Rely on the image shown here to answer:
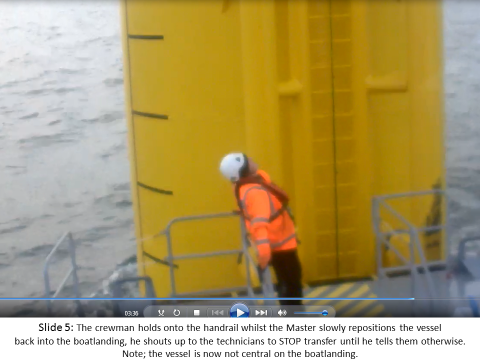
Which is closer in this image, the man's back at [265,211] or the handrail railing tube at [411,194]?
the man's back at [265,211]

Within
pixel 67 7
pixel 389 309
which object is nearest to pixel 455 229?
pixel 389 309

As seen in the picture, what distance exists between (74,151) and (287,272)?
2.60 metres

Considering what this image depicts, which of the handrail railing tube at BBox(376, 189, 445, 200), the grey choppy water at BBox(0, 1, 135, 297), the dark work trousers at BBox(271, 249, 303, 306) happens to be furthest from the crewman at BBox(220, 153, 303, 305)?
the grey choppy water at BBox(0, 1, 135, 297)

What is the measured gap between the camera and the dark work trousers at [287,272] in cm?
215

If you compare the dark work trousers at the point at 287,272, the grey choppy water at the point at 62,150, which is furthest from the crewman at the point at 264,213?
the grey choppy water at the point at 62,150

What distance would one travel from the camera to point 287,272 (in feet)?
7.11

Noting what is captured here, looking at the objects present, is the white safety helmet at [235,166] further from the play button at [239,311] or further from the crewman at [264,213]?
the play button at [239,311]

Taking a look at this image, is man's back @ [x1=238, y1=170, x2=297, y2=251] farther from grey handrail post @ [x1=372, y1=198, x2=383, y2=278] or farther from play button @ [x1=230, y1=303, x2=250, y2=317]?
grey handrail post @ [x1=372, y1=198, x2=383, y2=278]

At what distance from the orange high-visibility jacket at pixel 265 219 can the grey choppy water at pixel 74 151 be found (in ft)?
3.56

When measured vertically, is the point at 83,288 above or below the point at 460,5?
below

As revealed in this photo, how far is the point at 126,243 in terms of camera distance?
4.09 m

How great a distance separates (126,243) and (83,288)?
748mm
